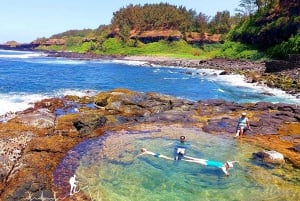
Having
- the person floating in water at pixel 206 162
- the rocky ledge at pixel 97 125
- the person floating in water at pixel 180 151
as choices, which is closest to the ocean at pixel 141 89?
the rocky ledge at pixel 97 125

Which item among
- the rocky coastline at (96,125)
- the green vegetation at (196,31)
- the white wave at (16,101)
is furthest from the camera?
the green vegetation at (196,31)

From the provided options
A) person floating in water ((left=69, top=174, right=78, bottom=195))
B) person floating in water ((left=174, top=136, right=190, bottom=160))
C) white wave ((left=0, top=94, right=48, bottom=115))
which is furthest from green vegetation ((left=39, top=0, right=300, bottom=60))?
person floating in water ((left=69, top=174, right=78, bottom=195))

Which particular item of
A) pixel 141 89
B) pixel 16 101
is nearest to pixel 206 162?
pixel 16 101

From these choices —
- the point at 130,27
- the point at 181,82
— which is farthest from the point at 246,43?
the point at 130,27

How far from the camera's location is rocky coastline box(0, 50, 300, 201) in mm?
→ 16875

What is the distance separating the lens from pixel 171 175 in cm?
1803

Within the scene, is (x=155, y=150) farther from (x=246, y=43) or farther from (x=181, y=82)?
(x=246, y=43)

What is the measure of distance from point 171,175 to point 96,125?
982cm

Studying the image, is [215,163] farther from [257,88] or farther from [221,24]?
[221,24]

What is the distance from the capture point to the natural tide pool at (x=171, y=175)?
16062mm

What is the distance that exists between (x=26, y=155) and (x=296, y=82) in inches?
1606

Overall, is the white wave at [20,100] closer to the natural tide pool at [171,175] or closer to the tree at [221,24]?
the natural tide pool at [171,175]

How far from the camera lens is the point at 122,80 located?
202 feet

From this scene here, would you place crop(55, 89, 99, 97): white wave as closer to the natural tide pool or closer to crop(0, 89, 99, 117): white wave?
crop(0, 89, 99, 117): white wave
